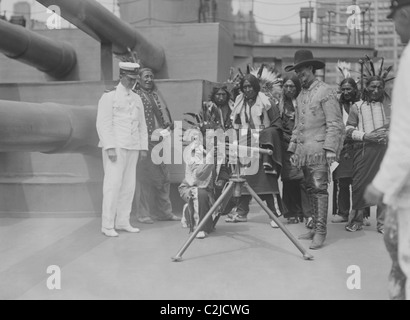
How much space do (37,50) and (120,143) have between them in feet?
11.2

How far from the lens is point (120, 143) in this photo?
5.21m

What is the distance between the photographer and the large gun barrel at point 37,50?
7.12m

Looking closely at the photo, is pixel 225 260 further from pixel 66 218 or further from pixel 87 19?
pixel 87 19

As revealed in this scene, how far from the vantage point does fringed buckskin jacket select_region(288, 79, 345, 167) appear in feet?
14.9

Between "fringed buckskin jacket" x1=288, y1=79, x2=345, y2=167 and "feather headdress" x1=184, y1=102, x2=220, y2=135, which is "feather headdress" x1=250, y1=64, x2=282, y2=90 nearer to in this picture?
"feather headdress" x1=184, y1=102, x2=220, y2=135

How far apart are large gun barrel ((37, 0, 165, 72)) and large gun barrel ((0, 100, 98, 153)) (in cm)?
99

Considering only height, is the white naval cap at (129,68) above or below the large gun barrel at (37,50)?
below

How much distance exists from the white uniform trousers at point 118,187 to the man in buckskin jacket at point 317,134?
1.61 m

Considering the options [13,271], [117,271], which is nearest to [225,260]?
[117,271]

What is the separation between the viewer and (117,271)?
3.82 m

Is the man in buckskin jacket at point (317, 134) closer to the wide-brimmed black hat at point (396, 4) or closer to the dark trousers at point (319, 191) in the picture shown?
the dark trousers at point (319, 191)

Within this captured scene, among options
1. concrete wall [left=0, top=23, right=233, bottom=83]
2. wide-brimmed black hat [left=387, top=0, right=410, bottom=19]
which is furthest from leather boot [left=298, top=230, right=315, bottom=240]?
concrete wall [left=0, top=23, right=233, bottom=83]

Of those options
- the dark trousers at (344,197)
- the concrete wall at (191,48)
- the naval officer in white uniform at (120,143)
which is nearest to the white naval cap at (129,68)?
the naval officer in white uniform at (120,143)

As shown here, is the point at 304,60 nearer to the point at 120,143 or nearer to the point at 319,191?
the point at 319,191
